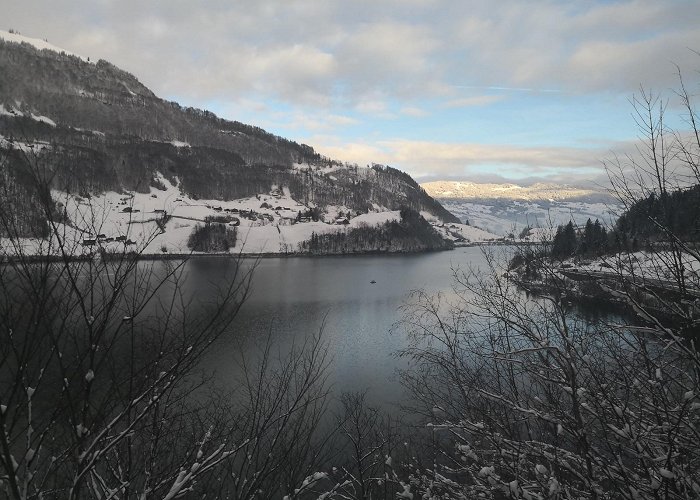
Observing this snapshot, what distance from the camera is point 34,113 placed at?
4459 inches

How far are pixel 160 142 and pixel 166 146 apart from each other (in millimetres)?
5196

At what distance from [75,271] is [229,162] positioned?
14458 cm

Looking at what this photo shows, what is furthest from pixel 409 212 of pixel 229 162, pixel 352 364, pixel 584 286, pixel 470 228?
pixel 584 286

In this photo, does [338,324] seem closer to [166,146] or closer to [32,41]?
[166,146]

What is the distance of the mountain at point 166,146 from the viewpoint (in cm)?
11150

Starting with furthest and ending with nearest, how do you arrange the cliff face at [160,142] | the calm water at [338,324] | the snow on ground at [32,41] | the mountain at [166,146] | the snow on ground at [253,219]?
the snow on ground at [32,41] → the cliff face at [160,142] → the mountain at [166,146] → the snow on ground at [253,219] → the calm water at [338,324]

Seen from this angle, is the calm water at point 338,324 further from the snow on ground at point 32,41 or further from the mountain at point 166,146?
the snow on ground at point 32,41

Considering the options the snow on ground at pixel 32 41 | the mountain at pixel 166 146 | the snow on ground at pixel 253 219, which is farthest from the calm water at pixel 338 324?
the snow on ground at pixel 32 41

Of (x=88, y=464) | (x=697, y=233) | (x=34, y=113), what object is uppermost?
(x=34, y=113)

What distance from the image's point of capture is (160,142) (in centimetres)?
13075

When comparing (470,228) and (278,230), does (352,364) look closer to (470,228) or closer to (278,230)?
(278,230)

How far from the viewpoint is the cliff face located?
371ft

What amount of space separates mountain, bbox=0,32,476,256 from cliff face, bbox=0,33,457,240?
35cm

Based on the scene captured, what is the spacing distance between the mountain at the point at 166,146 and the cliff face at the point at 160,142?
0.35 m
